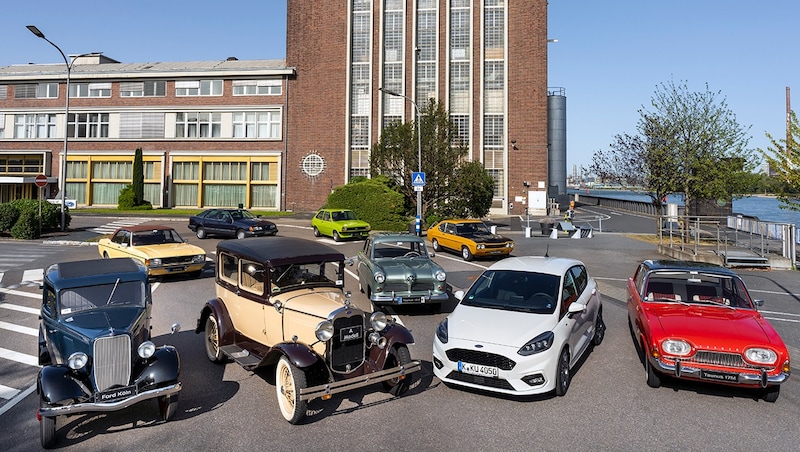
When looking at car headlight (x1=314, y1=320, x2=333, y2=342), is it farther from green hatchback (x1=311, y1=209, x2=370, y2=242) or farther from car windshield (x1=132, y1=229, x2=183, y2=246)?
green hatchback (x1=311, y1=209, x2=370, y2=242)

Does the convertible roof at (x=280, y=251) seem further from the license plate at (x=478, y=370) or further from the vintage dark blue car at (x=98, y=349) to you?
the license plate at (x=478, y=370)

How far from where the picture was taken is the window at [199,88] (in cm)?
4847

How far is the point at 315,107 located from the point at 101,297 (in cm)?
4300

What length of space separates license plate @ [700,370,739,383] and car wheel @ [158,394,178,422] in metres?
6.72

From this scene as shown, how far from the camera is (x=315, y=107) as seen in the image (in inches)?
1887

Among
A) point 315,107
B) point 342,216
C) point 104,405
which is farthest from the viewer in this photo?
point 315,107

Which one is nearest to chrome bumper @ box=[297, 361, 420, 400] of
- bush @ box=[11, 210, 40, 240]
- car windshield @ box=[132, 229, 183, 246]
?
car windshield @ box=[132, 229, 183, 246]

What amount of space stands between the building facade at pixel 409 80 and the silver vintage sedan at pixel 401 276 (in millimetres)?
35021

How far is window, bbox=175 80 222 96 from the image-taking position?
159 ft

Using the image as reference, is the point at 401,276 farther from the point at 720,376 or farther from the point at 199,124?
the point at 199,124

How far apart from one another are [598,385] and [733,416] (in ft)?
5.44

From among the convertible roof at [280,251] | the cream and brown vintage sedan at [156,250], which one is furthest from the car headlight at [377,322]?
the cream and brown vintage sedan at [156,250]

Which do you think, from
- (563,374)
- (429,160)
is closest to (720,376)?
(563,374)

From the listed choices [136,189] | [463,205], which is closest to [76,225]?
[136,189]
